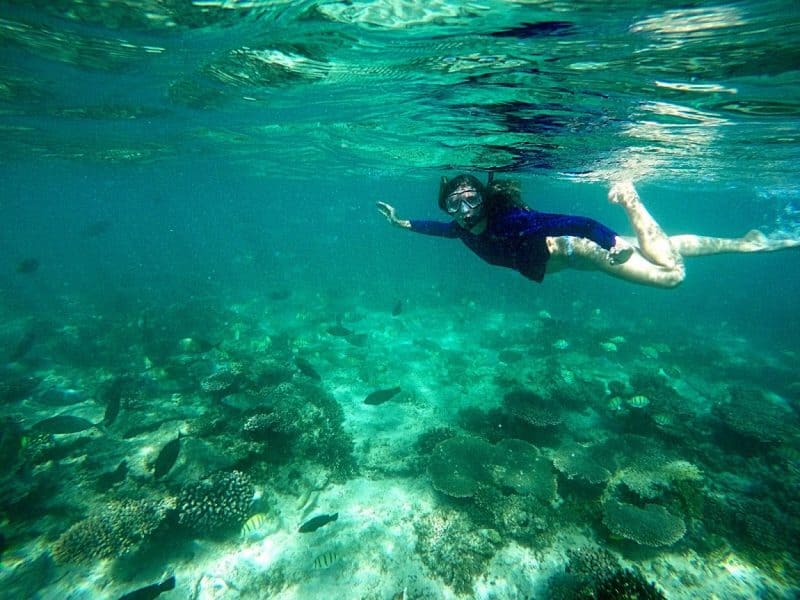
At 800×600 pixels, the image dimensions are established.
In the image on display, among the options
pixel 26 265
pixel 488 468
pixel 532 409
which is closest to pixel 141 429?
pixel 488 468

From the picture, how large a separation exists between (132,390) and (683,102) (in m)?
18.4

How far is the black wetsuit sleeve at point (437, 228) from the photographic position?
7195 millimetres

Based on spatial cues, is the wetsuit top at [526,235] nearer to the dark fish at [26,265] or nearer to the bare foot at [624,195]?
the bare foot at [624,195]

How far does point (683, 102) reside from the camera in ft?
33.6

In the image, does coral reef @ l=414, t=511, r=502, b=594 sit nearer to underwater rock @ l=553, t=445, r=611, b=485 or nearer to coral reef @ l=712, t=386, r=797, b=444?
underwater rock @ l=553, t=445, r=611, b=485

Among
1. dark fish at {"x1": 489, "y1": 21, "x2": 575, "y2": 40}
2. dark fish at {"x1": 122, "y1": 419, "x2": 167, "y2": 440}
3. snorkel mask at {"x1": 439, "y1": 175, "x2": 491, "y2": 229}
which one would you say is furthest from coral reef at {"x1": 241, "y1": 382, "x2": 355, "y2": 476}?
dark fish at {"x1": 489, "y1": 21, "x2": 575, "y2": 40}

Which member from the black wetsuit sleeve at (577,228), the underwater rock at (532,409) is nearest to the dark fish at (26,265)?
the underwater rock at (532,409)

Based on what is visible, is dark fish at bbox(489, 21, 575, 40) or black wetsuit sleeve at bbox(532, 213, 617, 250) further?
dark fish at bbox(489, 21, 575, 40)

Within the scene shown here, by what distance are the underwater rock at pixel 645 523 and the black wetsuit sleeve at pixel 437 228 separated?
6.23 m

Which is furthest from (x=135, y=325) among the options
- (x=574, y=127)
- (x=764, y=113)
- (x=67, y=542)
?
(x=764, y=113)

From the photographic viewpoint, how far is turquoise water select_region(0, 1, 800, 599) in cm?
659

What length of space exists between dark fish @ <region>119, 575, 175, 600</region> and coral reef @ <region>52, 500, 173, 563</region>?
1.32 metres

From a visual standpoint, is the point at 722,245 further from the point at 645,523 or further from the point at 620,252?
the point at 645,523

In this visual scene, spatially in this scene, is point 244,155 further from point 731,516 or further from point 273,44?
point 731,516
